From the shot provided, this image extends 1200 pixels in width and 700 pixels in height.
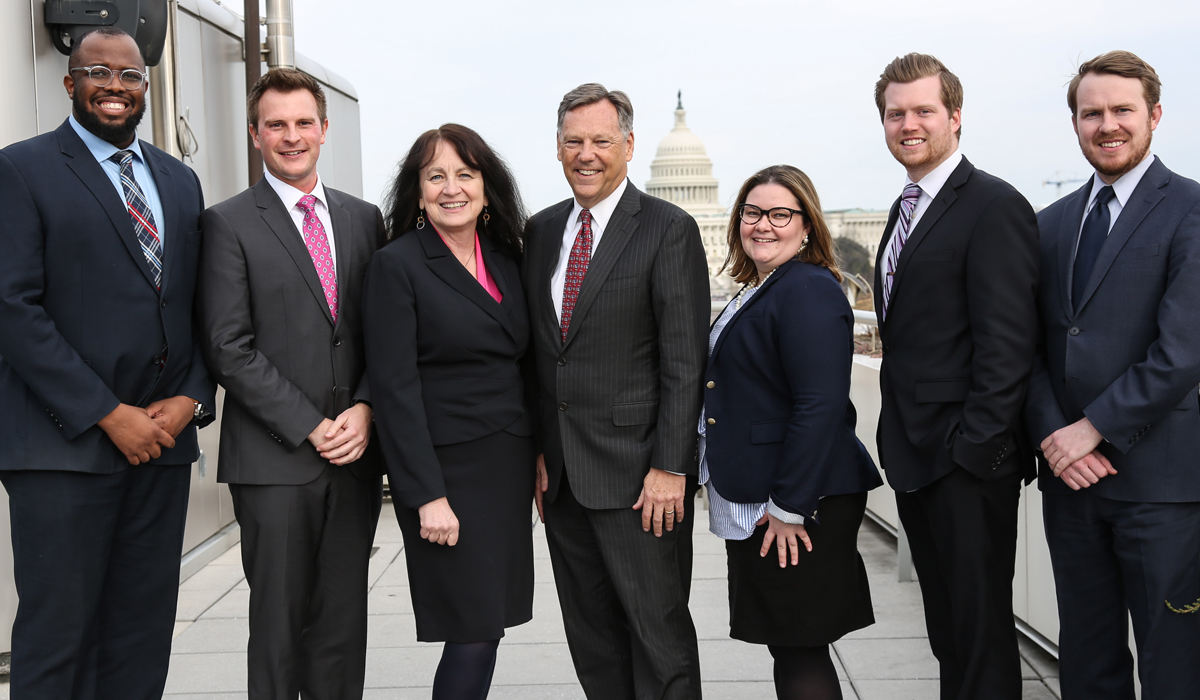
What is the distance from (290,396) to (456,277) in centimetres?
56

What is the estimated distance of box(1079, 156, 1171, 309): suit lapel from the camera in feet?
9.06

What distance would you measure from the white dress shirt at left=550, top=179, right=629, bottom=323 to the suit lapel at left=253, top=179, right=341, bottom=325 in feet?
2.14

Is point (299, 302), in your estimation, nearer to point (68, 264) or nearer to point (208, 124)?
point (68, 264)

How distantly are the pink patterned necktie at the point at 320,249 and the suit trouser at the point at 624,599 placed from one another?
2.85 feet

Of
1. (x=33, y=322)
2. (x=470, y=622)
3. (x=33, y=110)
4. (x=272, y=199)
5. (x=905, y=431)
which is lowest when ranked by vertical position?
(x=470, y=622)

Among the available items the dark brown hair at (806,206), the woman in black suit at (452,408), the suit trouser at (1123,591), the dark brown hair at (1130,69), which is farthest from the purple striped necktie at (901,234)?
the woman in black suit at (452,408)

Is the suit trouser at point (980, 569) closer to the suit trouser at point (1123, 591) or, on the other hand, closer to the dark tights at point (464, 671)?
the suit trouser at point (1123, 591)

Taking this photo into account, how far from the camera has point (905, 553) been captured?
511cm

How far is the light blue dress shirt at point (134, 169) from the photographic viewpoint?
2912mm

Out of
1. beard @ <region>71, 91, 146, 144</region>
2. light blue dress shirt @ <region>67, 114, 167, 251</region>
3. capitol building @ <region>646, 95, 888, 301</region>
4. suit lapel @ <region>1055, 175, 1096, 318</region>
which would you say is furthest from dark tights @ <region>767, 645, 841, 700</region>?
capitol building @ <region>646, 95, 888, 301</region>

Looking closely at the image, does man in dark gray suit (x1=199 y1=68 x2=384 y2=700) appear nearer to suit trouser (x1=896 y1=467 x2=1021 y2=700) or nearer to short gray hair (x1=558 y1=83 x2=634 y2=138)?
short gray hair (x1=558 y1=83 x2=634 y2=138)

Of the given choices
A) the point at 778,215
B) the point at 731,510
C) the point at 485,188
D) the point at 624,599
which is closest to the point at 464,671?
the point at 624,599

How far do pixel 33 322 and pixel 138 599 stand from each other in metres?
0.88

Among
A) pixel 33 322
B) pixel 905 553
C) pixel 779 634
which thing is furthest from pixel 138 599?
pixel 905 553
